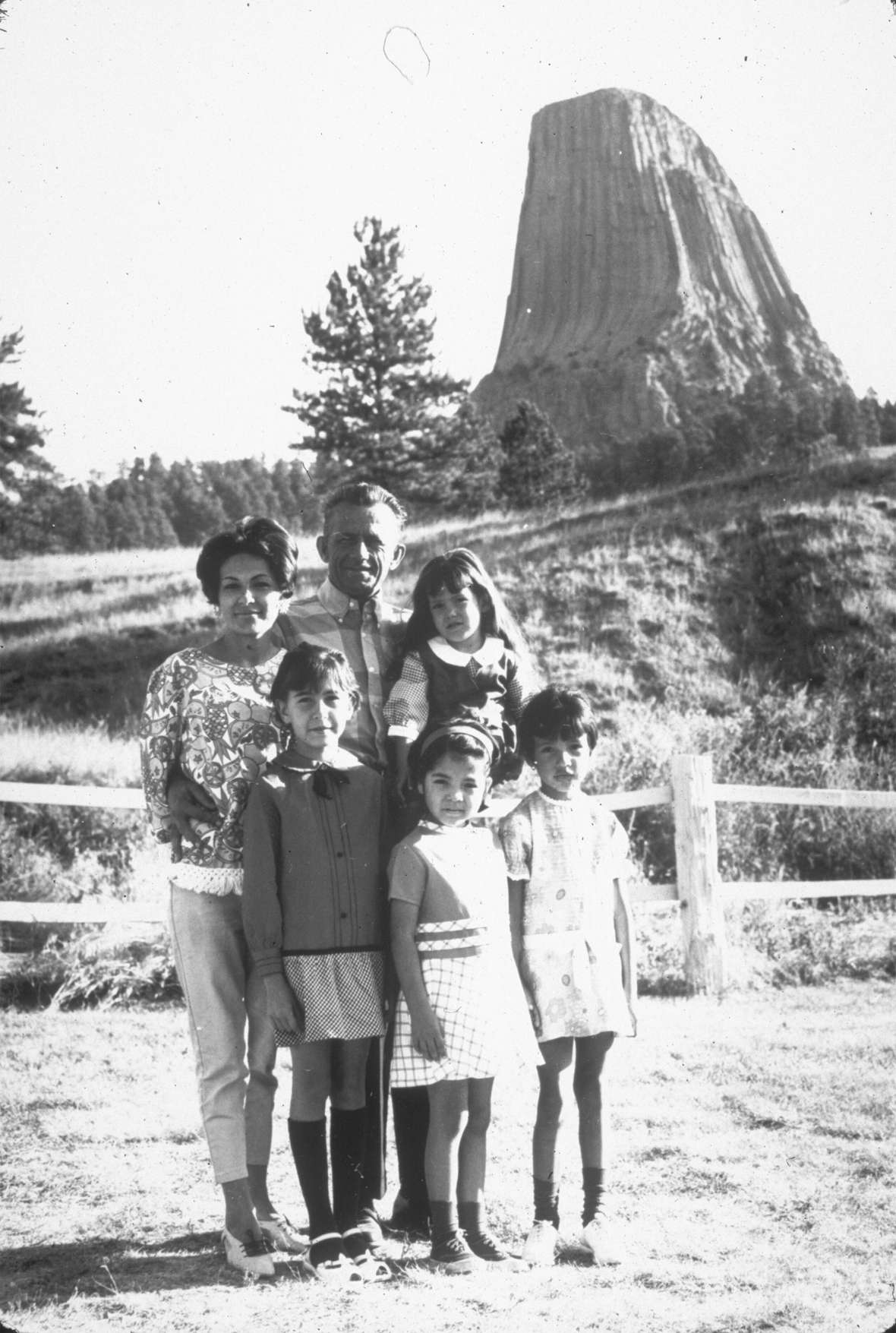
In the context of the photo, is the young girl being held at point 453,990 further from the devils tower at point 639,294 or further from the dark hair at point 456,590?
the devils tower at point 639,294

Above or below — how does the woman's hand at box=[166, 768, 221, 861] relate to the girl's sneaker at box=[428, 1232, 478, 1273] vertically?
above

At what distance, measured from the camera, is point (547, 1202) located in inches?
102

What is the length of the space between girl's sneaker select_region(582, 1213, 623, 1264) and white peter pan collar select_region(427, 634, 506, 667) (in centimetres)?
124

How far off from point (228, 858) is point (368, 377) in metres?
8.72

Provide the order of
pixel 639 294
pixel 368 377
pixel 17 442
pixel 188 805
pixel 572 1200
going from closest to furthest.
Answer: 1. pixel 188 805
2. pixel 572 1200
3. pixel 17 442
4. pixel 368 377
5. pixel 639 294

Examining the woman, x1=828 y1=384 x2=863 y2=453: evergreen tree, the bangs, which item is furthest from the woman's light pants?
x1=828 y1=384 x2=863 y2=453: evergreen tree

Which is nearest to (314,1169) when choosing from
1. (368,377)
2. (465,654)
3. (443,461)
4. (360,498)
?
(465,654)

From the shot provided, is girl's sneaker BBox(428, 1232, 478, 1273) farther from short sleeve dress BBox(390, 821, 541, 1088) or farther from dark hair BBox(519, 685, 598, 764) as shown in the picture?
dark hair BBox(519, 685, 598, 764)

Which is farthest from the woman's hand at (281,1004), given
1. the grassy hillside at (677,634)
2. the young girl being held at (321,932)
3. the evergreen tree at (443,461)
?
the evergreen tree at (443,461)

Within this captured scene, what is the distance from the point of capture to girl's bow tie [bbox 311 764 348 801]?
97.9 inches

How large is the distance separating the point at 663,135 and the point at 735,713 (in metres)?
5.61

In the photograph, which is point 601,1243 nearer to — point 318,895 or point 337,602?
point 318,895

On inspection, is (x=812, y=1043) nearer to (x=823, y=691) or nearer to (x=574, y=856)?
(x=574, y=856)

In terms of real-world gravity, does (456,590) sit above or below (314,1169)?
above
